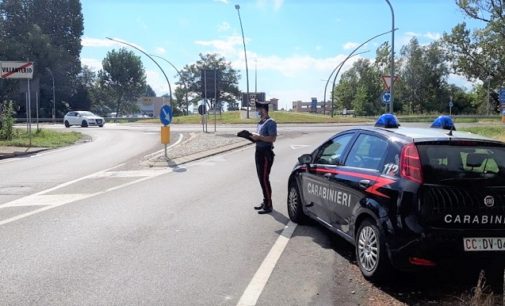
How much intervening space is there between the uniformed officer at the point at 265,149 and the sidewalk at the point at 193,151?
7.50m

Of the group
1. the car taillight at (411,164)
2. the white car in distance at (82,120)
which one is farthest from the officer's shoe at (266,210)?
the white car in distance at (82,120)

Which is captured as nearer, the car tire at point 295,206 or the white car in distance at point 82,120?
the car tire at point 295,206

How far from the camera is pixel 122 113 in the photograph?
377 feet

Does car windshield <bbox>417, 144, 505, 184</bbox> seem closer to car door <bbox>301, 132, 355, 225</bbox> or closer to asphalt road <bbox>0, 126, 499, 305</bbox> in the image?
asphalt road <bbox>0, 126, 499, 305</bbox>

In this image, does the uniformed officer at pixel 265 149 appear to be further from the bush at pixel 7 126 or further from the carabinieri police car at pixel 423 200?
the bush at pixel 7 126

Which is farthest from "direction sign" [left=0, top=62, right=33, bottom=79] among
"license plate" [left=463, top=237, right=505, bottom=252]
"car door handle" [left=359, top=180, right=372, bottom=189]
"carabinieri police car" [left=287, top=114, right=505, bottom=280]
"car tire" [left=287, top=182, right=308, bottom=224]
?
"license plate" [left=463, top=237, right=505, bottom=252]

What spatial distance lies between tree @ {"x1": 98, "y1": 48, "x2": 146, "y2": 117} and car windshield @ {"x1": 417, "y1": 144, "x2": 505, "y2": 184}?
99.6m

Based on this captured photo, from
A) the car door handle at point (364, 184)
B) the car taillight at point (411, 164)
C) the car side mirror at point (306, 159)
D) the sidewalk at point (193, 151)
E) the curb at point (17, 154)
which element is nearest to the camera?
the car taillight at point (411, 164)

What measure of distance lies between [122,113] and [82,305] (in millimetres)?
114309

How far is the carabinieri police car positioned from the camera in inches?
177

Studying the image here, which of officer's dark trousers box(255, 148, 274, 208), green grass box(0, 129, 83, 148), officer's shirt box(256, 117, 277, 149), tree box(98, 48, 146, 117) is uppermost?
tree box(98, 48, 146, 117)

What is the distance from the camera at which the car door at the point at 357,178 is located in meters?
5.14

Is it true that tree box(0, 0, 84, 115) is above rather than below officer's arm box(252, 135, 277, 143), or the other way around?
above

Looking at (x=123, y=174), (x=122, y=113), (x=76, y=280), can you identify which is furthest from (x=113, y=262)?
(x=122, y=113)
